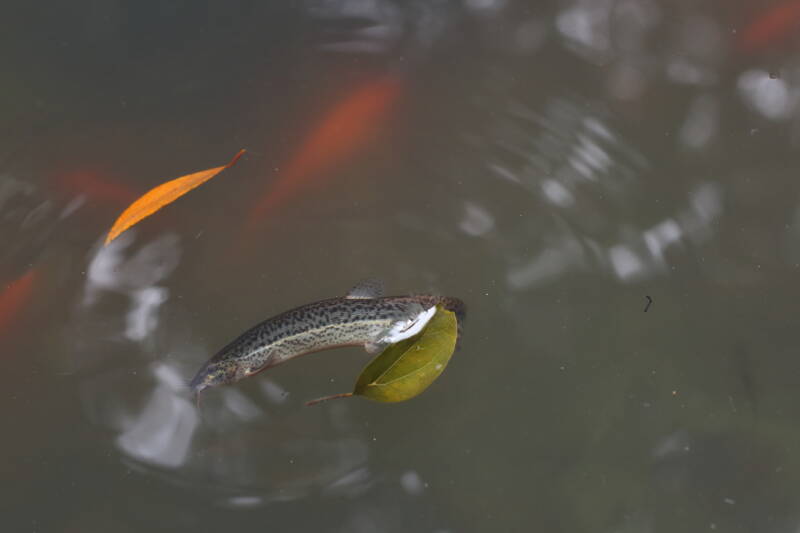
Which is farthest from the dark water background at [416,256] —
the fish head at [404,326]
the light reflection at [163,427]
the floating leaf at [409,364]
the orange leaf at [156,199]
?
the floating leaf at [409,364]

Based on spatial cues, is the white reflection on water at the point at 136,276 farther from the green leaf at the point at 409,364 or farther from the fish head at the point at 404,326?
Result: the green leaf at the point at 409,364

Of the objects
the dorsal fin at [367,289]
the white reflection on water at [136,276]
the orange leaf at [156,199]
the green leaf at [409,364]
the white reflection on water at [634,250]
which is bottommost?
the white reflection on water at [634,250]

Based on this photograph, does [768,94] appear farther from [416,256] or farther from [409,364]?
[409,364]

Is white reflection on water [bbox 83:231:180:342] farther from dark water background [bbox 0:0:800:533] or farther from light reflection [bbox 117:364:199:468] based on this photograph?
light reflection [bbox 117:364:199:468]

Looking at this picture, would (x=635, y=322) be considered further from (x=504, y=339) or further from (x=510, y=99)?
(x=510, y=99)

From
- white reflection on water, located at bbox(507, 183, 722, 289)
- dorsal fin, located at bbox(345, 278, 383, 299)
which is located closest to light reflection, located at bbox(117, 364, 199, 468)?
dorsal fin, located at bbox(345, 278, 383, 299)

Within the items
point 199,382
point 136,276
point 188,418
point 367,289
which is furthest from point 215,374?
point 367,289

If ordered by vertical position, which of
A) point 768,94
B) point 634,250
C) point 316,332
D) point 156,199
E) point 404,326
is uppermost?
point 156,199
